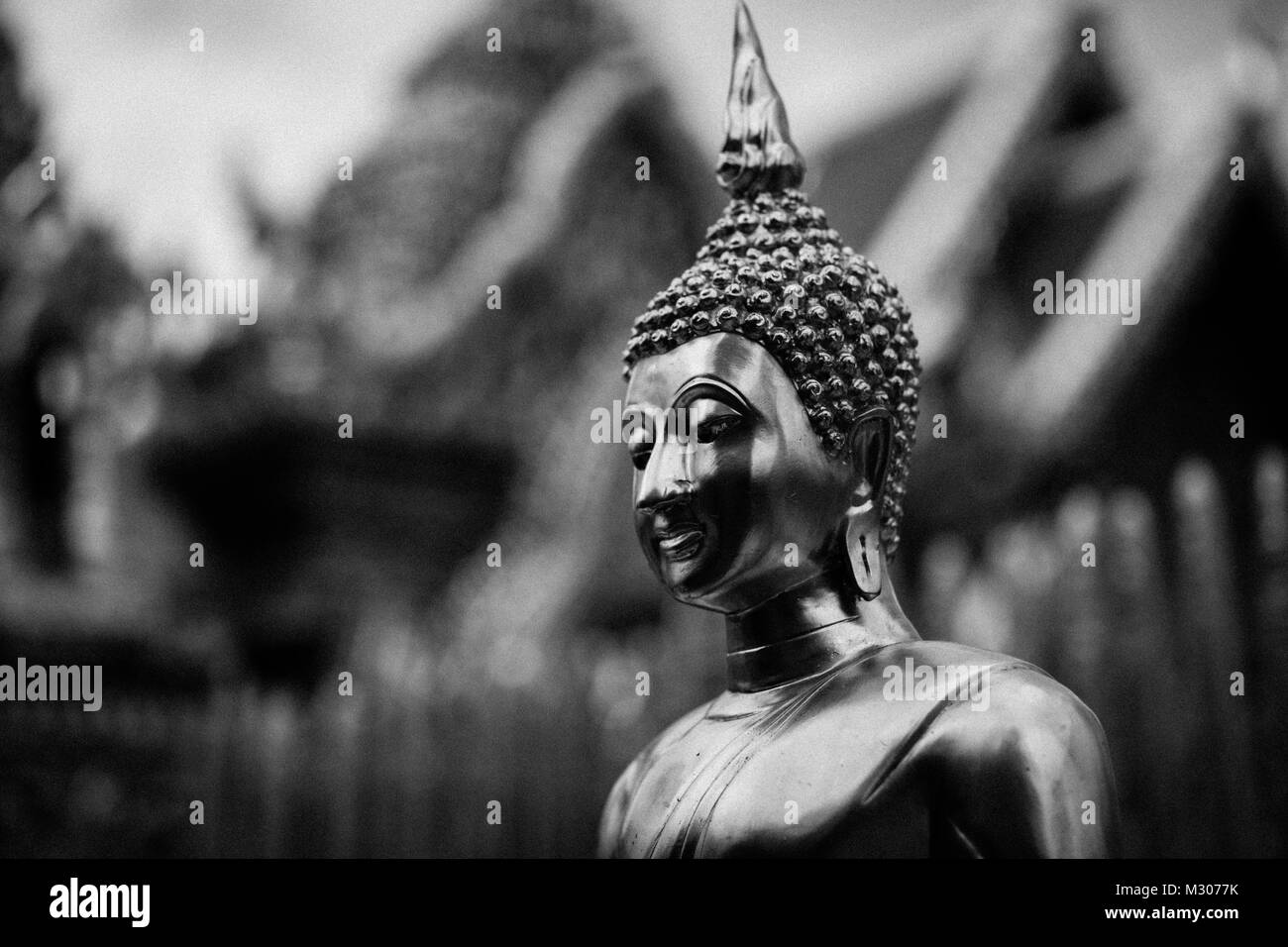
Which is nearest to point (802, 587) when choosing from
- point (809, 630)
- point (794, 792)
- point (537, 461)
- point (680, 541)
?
point (809, 630)

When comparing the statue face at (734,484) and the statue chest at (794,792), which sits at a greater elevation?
the statue face at (734,484)

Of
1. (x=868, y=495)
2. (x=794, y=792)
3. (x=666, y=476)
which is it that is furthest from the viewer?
(x=868, y=495)

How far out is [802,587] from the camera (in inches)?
78.4

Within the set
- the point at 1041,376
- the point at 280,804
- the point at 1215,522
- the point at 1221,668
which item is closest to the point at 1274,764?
the point at 1221,668

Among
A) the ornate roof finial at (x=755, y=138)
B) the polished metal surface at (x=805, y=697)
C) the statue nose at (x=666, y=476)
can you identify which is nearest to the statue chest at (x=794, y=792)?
the polished metal surface at (x=805, y=697)

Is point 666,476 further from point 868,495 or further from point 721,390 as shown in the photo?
point 868,495

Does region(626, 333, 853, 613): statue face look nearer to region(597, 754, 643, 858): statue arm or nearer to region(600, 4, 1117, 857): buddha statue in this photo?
region(600, 4, 1117, 857): buddha statue

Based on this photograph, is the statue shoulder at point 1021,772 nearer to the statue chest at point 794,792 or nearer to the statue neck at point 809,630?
the statue chest at point 794,792

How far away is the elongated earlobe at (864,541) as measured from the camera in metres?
2.00

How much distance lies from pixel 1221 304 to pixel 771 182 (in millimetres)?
5999

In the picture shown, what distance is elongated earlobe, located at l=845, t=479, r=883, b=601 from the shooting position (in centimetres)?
200

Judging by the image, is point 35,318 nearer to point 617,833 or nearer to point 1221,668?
point 1221,668

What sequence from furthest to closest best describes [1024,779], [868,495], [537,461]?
[537,461], [868,495], [1024,779]

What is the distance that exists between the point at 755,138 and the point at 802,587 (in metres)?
0.62
